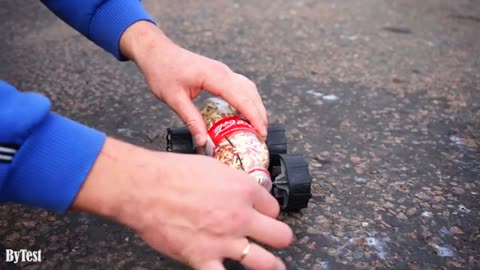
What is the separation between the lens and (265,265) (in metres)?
0.86

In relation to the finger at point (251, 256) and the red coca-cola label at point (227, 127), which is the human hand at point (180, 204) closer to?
the finger at point (251, 256)

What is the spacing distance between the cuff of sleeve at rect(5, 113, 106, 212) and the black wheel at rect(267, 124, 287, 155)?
579mm

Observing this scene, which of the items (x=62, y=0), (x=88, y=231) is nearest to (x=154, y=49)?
(x=62, y=0)

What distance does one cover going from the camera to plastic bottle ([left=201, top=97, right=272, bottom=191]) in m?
1.16

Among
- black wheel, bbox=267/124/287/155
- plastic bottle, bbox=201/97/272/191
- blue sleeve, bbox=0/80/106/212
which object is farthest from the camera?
black wheel, bbox=267/124/287/155

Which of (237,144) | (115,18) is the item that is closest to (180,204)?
(237,144)

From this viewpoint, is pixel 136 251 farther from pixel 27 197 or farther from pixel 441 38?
pixel 441 38

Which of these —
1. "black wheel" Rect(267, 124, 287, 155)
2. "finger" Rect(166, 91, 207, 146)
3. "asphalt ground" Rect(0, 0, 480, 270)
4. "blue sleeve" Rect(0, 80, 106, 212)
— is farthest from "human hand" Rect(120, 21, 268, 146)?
"blue sleeve" Rect(0, 80, 106, 212)

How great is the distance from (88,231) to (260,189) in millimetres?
563

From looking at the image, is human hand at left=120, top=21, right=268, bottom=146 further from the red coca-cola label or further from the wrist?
the wrist

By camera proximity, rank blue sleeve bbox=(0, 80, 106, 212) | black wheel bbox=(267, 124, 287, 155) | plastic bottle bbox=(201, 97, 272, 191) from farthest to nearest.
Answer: black wheel bbox=(267, 124, 287, 155), plastic bottle bbox=(201, 97, 272, 191), blue sleeve bbox=(0, 80, 106, 212)

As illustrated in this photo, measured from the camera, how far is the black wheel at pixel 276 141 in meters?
1.33

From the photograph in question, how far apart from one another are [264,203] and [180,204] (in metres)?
0.15

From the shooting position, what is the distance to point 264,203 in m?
0.90
